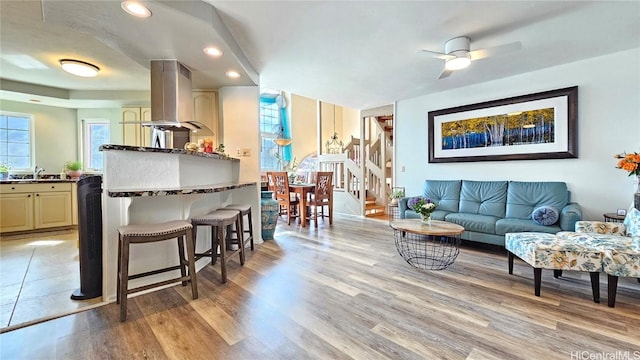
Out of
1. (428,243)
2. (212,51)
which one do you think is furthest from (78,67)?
(428,243)

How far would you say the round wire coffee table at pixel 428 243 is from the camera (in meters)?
2.72

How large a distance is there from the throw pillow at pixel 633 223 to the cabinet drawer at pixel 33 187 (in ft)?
24.2

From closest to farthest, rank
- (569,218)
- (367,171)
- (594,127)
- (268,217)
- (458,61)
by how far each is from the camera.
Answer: (458,61) < (569,218) < (594,127) < (268,217) < (367,171)

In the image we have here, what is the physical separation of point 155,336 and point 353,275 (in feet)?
5.52

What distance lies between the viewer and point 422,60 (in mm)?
3273

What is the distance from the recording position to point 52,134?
4828 mm

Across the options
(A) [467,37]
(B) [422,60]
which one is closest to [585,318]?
(A) [467,37]

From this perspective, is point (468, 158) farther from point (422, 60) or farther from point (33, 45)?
point (33, 45)

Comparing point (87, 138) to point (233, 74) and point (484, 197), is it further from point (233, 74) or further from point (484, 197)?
point (484, 197)

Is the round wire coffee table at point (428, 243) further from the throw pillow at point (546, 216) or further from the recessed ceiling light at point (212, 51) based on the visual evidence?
the recessed ceiling light at point (212, 51)

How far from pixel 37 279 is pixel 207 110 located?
8.91 feet

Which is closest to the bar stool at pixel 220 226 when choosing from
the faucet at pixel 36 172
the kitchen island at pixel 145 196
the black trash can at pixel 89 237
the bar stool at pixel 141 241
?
the kitchen island at pixel 145 196

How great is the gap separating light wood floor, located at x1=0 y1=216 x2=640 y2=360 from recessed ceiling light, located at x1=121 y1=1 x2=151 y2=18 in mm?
2231

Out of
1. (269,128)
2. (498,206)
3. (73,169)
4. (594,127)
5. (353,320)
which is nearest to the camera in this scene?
(353,320)
